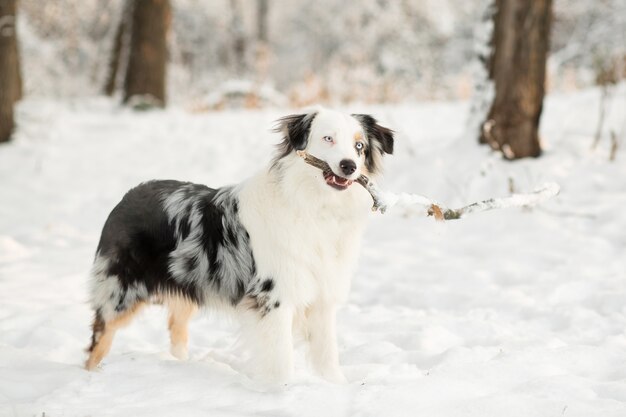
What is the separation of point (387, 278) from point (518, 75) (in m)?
3.02

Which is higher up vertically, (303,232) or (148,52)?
(148,52)

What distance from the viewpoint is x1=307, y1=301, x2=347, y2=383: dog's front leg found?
375 centimetres

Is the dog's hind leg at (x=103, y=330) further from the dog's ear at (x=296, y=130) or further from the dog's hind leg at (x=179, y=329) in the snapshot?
the dog's ear at (x=296, y=130)

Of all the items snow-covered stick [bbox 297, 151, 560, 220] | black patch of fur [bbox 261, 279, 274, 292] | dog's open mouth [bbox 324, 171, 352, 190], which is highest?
dog's open mouth [bbox 324, 171, 352, 190]

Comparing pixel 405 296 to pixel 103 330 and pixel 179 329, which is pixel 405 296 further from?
pixel 103 330

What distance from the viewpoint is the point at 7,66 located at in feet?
33.9

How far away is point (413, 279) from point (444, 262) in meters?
0.48

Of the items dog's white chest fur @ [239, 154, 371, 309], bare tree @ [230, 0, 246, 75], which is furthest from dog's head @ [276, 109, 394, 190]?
bare tree @ [230, 0, 246, 75]

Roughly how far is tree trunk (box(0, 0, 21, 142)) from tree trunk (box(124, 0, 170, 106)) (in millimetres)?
2567

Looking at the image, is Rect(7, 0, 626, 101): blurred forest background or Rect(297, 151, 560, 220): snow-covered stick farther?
Rect(7, 0, 626, 101): blurred forest background

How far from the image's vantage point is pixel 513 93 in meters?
7.16

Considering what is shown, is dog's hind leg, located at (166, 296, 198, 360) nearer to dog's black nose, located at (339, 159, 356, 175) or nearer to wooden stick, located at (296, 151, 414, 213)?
wooden stick, located at (296, 151, 414, 213)

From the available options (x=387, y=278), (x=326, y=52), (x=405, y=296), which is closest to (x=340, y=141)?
(x=405, y=296)

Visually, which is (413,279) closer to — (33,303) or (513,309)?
(513,309)
